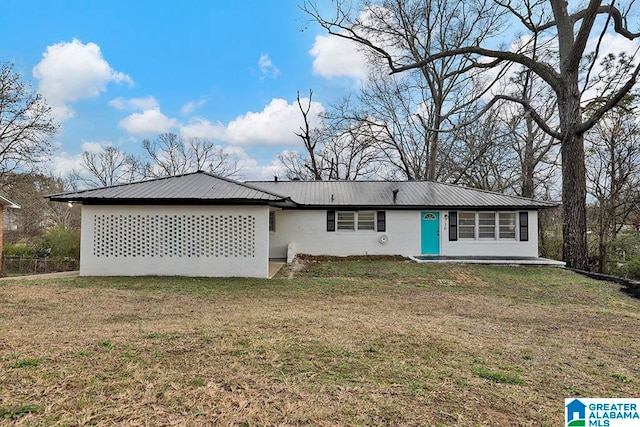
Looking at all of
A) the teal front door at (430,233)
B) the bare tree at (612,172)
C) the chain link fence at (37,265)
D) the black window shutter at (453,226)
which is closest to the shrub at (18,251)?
the chain link fence at (37,265)

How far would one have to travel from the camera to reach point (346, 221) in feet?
49.1

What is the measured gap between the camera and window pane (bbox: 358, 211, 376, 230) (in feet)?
48.9

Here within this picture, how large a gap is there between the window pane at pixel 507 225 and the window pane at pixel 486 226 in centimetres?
30

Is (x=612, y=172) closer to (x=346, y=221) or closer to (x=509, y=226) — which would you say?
(x=509, y=226)

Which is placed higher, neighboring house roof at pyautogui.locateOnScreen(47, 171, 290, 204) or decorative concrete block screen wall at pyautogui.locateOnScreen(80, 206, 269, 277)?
neighboring house roof at pyautogui.locateOnScreen(47, 171, 290, 204)

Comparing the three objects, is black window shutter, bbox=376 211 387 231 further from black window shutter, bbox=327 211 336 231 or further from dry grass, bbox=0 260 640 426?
dry grass, bbox=0 260 640 426

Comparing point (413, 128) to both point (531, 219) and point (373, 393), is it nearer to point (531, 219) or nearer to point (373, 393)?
point (531, 219)

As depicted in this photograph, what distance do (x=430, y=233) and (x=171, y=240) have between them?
999cm

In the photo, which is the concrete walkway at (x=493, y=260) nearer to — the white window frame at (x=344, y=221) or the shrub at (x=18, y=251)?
the white window frame at (x=344, y=221)

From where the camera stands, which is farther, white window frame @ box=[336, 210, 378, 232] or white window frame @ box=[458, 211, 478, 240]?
white window frame @ box=[336, 210, 378, 232]

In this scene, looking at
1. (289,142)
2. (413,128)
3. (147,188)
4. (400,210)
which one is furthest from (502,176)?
(147,188)

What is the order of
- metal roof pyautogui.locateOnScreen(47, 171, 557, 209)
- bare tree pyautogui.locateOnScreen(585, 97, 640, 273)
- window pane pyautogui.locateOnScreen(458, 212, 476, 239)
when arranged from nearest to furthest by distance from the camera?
metal roof pyautogui.locateOnScreen(47, 171, 557, 209) → window pane pyautogui.locateOnScreen(458, 212, 476, 239) → bare tree pyautogui.locateOnScreen(585, 97, 640, 273)

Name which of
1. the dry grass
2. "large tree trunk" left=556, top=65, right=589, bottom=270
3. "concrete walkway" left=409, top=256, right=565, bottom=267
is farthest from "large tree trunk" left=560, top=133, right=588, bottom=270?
the dry grass

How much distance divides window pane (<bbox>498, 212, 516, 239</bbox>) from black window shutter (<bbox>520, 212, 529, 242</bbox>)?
10.5 inches
